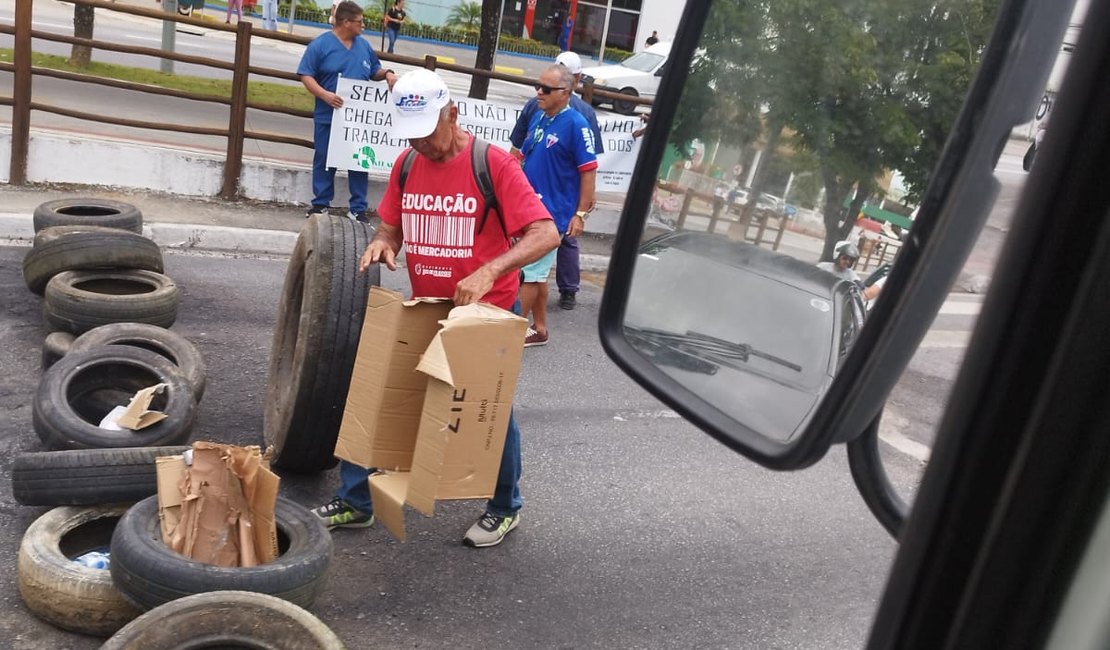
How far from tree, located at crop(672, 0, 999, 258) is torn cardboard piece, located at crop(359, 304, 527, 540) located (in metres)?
2.16

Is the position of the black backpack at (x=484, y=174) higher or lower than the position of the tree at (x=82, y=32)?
higher

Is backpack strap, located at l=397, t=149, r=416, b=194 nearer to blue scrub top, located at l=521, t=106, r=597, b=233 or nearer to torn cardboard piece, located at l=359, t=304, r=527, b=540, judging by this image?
torn cardboard piece, located at l=359, t=304, r=527, b=540

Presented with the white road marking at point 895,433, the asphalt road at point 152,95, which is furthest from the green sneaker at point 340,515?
the asphalt road at point 152,95

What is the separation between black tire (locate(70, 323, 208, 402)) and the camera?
521 centimetres

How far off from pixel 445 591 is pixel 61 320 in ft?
9.13

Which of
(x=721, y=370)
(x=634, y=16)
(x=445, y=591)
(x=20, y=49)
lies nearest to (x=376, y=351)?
(x=445, y=591)

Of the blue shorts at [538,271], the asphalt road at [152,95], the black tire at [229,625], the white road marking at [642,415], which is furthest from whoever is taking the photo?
the asphalt road at [152,95]

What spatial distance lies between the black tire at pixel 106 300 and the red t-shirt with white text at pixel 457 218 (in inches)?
86.7

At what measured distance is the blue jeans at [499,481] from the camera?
14.6 ft

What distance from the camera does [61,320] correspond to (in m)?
5.66

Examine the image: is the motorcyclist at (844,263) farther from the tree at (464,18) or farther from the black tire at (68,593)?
the tree at (464,18)

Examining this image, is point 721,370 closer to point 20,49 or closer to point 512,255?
point 512,255

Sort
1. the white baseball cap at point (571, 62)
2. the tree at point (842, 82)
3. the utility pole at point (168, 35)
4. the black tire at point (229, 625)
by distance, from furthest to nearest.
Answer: the utility pole at point (168, 35), the white baseball cap at point (571, 62), the black tire at point (229, 625), the tree at point (842, 82)

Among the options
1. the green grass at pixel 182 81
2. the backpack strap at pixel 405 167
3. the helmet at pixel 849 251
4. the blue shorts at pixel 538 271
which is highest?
the helmet at pixel 849 251
